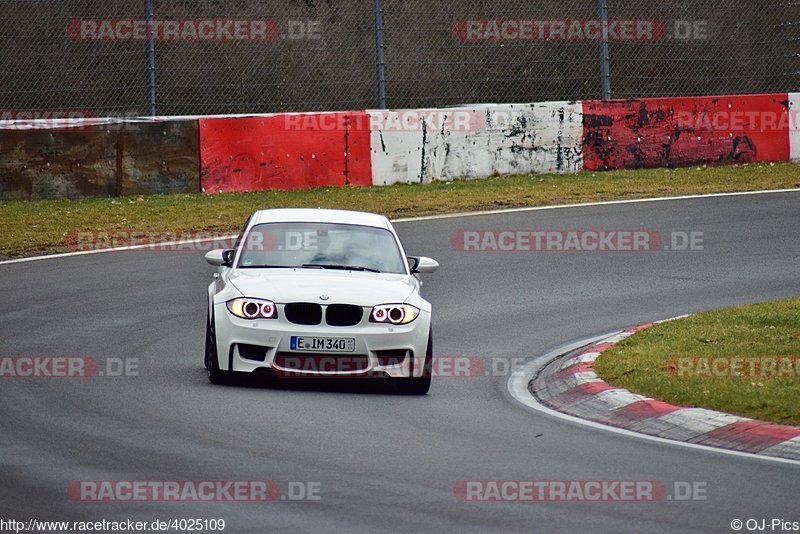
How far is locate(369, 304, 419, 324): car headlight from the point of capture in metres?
11.1

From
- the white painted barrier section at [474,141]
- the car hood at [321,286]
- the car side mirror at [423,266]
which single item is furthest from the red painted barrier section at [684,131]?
the car hood at [321,286]

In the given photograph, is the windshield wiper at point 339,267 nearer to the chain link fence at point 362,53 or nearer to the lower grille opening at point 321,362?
the lower grille opening at point 321,362

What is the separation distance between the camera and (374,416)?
1012cm

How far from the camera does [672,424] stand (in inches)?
387

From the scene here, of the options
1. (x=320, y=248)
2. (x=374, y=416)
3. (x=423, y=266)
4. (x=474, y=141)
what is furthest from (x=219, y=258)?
(x=474, y=141)

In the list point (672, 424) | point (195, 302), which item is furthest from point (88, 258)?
point (672, 424)

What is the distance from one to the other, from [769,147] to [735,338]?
13.1 m

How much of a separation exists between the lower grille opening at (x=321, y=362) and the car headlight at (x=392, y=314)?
1.06 ft

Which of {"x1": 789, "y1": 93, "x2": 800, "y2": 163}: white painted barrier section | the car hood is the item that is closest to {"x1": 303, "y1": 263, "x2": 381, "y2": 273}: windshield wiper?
the car hood

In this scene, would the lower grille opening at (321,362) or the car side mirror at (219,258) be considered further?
the car side mirror at (219,258)

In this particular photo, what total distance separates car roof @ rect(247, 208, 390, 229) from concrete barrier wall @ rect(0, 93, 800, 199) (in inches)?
363

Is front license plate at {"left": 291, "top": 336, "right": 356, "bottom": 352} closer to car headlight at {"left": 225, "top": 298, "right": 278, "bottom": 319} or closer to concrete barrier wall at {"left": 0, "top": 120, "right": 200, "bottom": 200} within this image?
car headlight at {"left": 225, "top": 298, "right": 278, "bottom": 319}

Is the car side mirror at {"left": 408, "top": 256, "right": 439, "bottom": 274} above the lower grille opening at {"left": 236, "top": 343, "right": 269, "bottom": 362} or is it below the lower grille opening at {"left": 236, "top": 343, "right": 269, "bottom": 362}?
above

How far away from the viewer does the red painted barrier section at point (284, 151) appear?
21.9 meters
